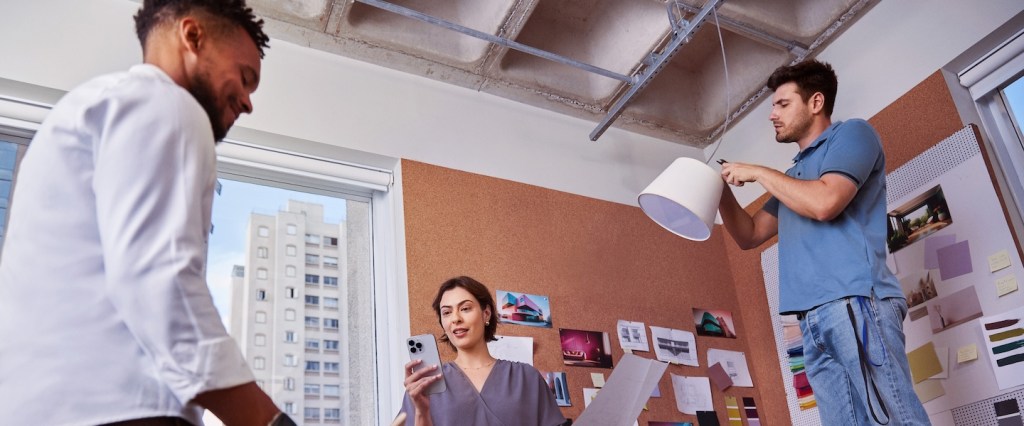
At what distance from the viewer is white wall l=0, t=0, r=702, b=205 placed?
104 inches

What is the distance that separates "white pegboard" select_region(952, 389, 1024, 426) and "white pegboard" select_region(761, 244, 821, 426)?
59cm

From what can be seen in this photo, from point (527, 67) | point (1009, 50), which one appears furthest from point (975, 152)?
point (527, 67)

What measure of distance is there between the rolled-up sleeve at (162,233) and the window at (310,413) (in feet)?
6.14

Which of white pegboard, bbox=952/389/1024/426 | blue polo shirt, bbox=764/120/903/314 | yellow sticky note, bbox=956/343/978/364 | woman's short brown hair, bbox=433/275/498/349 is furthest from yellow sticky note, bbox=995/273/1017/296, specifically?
woman's short brown hair, bbox=433/275/498/349

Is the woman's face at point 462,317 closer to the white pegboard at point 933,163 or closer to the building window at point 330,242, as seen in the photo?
the building window at point 330,242

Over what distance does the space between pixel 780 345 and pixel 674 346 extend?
18.3 inches

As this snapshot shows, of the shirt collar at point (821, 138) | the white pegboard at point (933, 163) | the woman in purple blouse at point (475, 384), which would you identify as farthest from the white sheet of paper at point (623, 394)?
the white pegboard at point (933, 163)

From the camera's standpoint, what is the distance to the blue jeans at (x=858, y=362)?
192 centimetres

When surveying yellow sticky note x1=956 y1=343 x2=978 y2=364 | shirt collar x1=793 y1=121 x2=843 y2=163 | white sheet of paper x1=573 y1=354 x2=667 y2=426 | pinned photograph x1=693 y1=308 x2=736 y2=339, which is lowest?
white sheet of paper x1=573 y1=354 x2=667 y2=426

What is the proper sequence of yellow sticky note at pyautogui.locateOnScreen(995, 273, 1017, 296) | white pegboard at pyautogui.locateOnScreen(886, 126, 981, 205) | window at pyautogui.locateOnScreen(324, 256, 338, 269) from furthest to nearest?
window at pyautogui.locateOnScreen(324, 256, 338, 269) → white pegboard at pyautogui.locateOnScreen(886, 126, 981, 205) → yellow sticky note at pyautogui.locateOnScreen(995, 273, 1017, 296)

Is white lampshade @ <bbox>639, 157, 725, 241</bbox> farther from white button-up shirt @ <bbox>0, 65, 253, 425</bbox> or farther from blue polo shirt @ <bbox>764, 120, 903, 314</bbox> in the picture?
white button-up shirt @ <bbox>0, 65, 253, 425</bbox>

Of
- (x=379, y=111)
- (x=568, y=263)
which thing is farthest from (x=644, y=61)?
(x=379, y=111)

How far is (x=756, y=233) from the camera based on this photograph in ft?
8.41

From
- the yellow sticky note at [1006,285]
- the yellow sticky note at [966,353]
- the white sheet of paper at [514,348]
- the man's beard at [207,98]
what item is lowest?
the yellow sticky note at [966,353]
